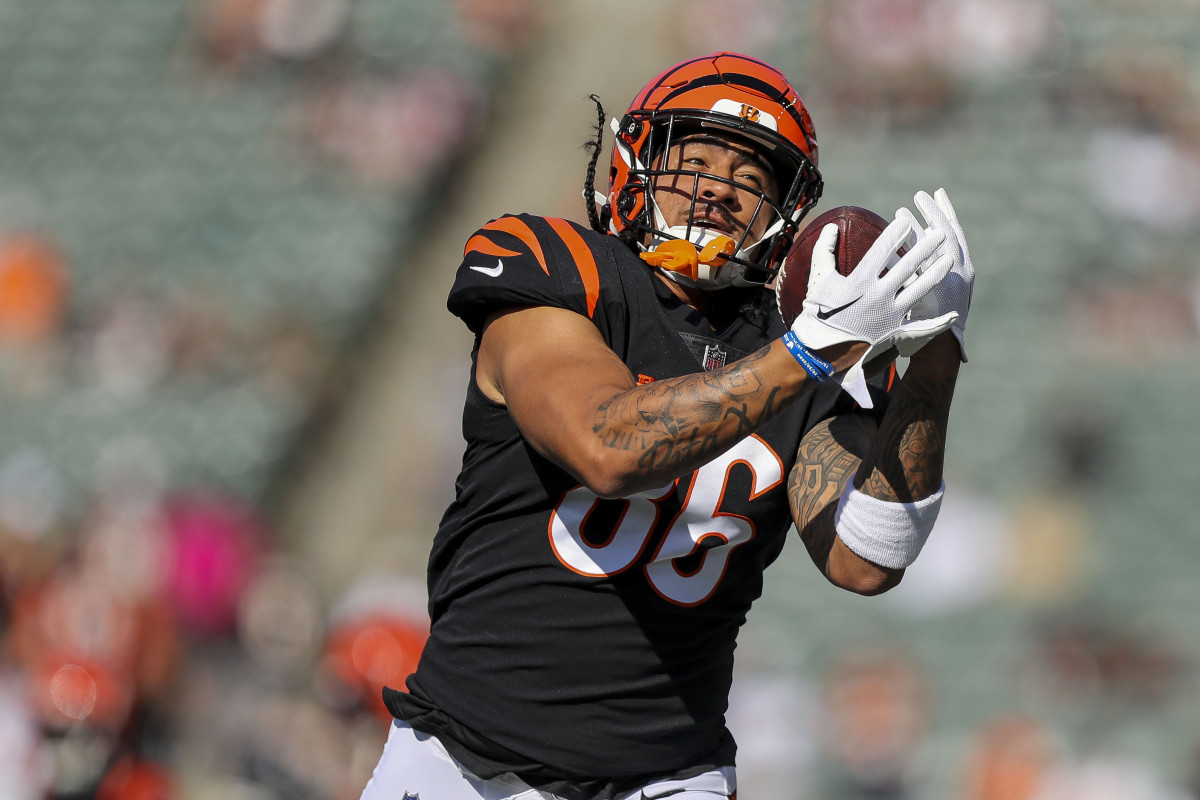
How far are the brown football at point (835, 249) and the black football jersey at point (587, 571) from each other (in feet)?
0.70

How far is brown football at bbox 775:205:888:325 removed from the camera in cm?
202

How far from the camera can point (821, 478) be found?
2.30 m

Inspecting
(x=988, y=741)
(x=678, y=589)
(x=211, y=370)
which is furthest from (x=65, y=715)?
(x=988, y=741)

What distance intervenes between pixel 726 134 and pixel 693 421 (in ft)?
2.94

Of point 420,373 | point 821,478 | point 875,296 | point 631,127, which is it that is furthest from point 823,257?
point 420,373

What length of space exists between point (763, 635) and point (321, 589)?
2511mm

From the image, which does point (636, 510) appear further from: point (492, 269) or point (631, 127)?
point (631, 127)

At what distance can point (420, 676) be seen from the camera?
7.83ft

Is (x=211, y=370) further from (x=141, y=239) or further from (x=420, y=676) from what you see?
(x=420, y=676)

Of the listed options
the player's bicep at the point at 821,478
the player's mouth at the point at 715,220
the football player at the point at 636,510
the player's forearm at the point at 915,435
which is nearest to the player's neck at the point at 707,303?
the football player at the point at 636,510

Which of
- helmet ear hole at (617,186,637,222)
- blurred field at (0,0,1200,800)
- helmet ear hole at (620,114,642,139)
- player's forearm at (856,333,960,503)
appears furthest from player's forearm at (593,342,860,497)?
blurred field at (0,0,1200,800)

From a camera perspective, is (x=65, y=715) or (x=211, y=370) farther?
(x=211, y=370)

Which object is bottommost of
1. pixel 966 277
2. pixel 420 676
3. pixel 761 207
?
pixel 420 676

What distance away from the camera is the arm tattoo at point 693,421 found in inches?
71.5
